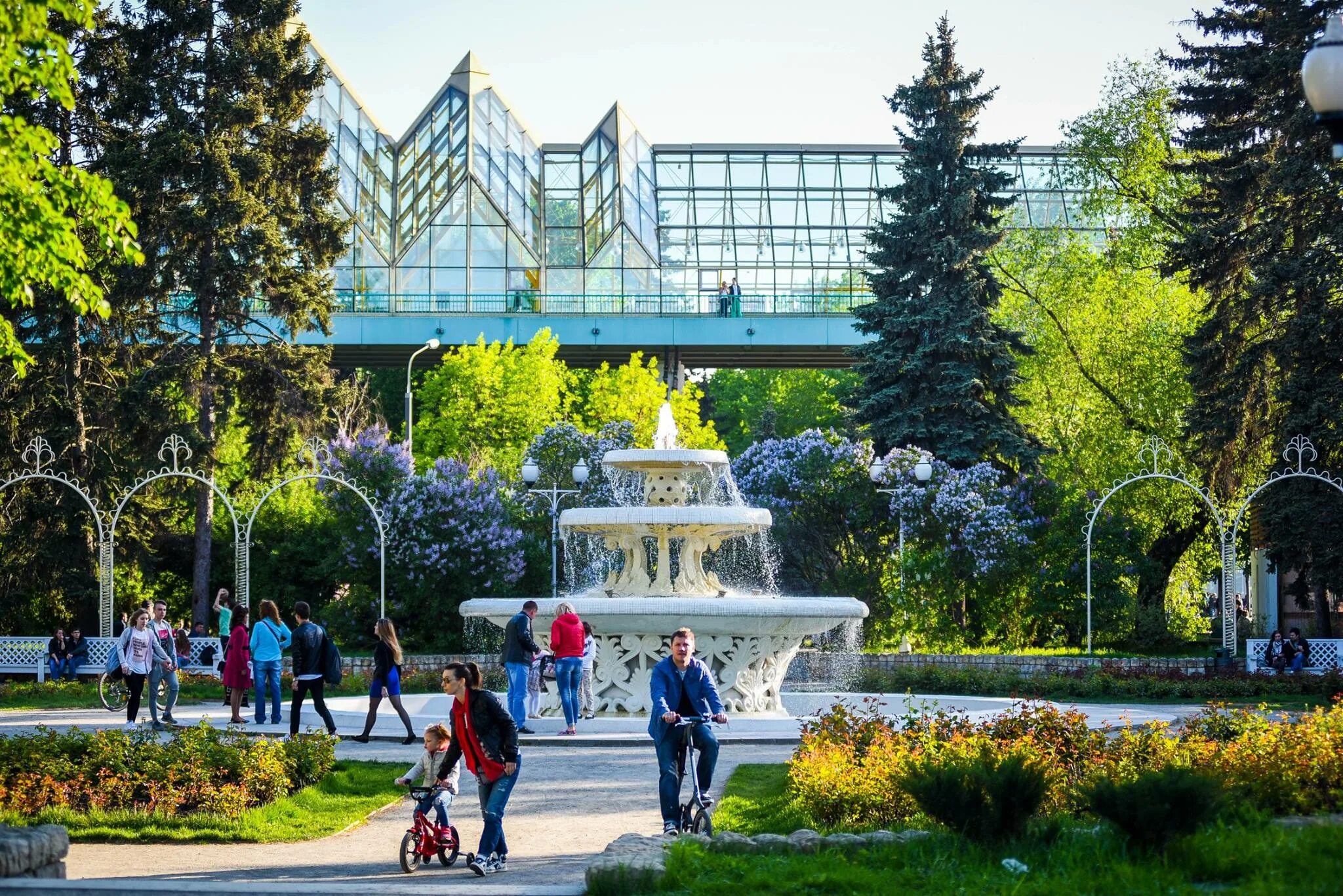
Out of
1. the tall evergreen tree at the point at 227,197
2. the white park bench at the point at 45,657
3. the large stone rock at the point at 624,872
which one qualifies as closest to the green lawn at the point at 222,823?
the large stone rock at the point at 624,872

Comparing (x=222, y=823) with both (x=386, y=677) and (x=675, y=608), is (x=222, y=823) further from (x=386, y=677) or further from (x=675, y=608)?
(x=675, y=608)

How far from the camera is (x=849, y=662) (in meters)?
29.4

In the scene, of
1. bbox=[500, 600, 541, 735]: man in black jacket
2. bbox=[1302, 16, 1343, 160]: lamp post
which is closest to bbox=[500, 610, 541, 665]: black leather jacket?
bbox=[500, 600, 541, 735]: man in black jacket

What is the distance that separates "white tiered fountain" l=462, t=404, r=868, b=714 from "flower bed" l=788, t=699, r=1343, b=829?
6.69 metres

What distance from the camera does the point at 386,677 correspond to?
18.4 m

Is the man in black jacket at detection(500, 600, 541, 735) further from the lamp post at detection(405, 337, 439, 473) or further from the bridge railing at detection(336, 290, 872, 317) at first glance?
the bridge railing at detection(336, 290, 872, 317)

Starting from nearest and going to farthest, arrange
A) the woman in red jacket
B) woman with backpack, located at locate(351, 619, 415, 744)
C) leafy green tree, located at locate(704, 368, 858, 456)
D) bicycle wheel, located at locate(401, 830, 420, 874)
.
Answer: bicycle wheel, located at locate(401, 830, 420, 874) → woman with backpack, located at locate(351, 619, 415, 744) → the woman in red jacket → leafy green tree, located at locate(704, 368, 858, 456)

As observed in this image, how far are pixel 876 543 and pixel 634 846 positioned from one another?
27.9 metres

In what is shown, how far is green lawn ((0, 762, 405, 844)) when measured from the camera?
11930mm

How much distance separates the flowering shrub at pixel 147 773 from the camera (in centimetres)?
1273

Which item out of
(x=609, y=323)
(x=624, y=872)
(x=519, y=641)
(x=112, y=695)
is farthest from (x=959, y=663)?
(x=609, y=323)

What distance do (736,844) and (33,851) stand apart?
3930 millimetres

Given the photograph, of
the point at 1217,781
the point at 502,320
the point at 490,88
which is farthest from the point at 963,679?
the point at 490,88

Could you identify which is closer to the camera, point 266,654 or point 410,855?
point 410,855
